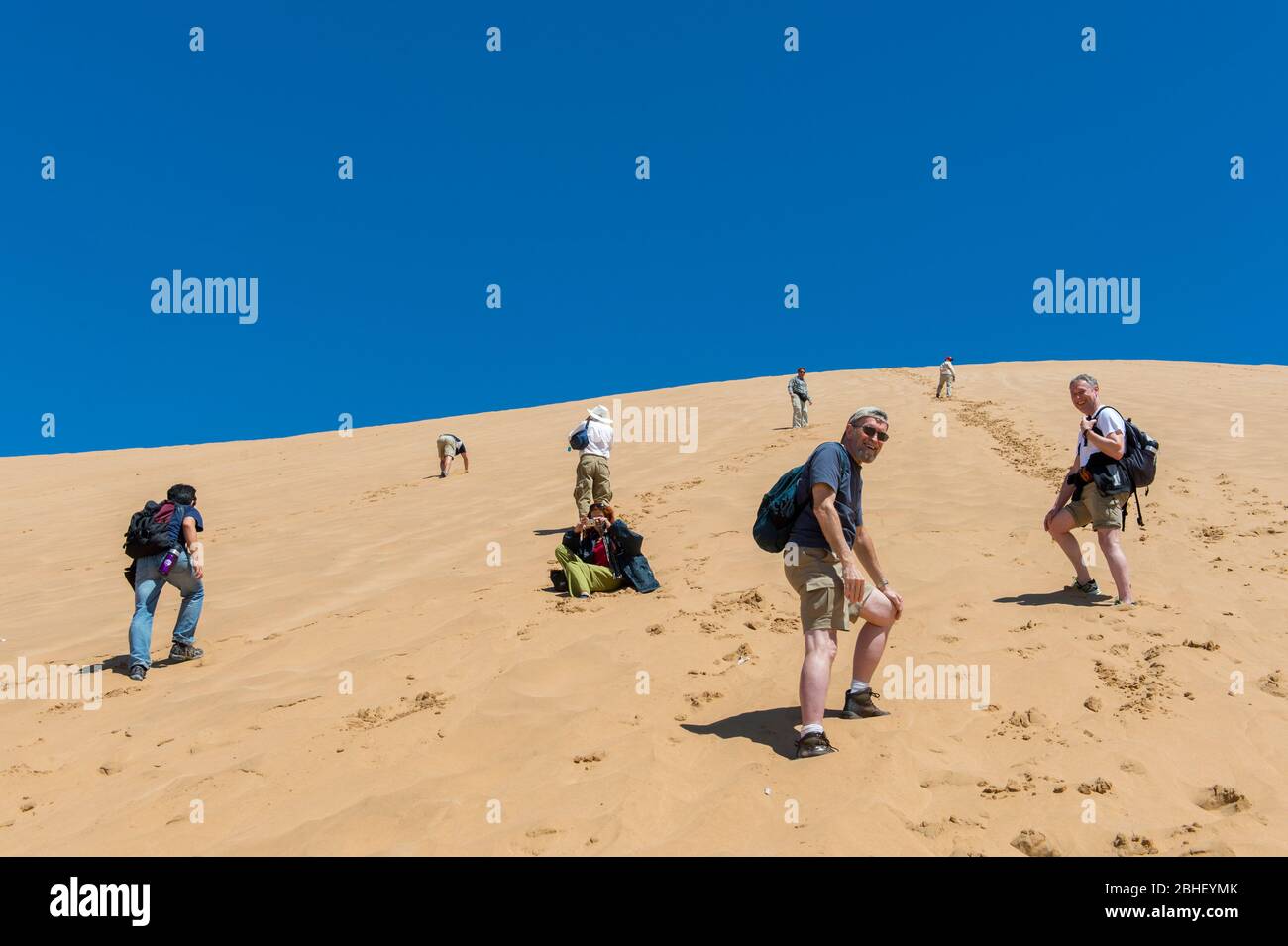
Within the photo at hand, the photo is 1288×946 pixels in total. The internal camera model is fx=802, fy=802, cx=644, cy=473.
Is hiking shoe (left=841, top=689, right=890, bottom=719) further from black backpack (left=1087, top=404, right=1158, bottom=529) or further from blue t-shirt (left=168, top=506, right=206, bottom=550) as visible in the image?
blue t-shirt (left=168, top=506, right=206, bottom=550)

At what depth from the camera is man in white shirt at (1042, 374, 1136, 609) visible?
5.46 m

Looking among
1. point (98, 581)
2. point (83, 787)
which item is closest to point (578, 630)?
point (83, 787)

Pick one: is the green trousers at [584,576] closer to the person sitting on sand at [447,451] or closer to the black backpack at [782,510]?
the black backpack at [782,510]

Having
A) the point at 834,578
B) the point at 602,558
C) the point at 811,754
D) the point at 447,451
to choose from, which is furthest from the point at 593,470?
the point at 447,451

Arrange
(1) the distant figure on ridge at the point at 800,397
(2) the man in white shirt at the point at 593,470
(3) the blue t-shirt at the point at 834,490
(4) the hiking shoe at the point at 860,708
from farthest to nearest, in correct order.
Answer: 1. (1) the distant figure on ridge at the point at 800,397
2. (2) the man in white shirt at the point at 593,470
3. (4) the hiking shoe at the point at 860,708
4. (3) the blue t-shirt at the point at 834,490

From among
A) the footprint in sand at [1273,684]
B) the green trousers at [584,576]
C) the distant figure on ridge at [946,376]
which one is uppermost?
the distant figure on ridge at [946,376]

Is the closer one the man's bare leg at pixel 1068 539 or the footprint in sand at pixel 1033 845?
the footprint in sand at pixel 1033 845

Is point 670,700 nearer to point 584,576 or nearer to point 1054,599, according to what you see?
point 584,576

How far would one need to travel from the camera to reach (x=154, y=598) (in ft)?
19.4

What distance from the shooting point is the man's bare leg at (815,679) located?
3.61 metres

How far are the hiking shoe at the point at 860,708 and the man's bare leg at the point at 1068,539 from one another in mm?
2566

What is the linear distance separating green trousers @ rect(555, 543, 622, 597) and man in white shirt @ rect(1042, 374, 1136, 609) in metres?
3.36

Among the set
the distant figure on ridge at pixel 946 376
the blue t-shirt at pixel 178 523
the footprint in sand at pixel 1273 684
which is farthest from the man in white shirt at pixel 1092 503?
the distant figure on ridge at pixel 946 376

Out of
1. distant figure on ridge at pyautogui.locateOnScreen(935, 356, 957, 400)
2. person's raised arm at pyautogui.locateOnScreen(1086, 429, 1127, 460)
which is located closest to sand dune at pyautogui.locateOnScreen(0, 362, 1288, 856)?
person's raised arm at pyautogui.locateOnScreen(1086, 429, 1127, 460)
